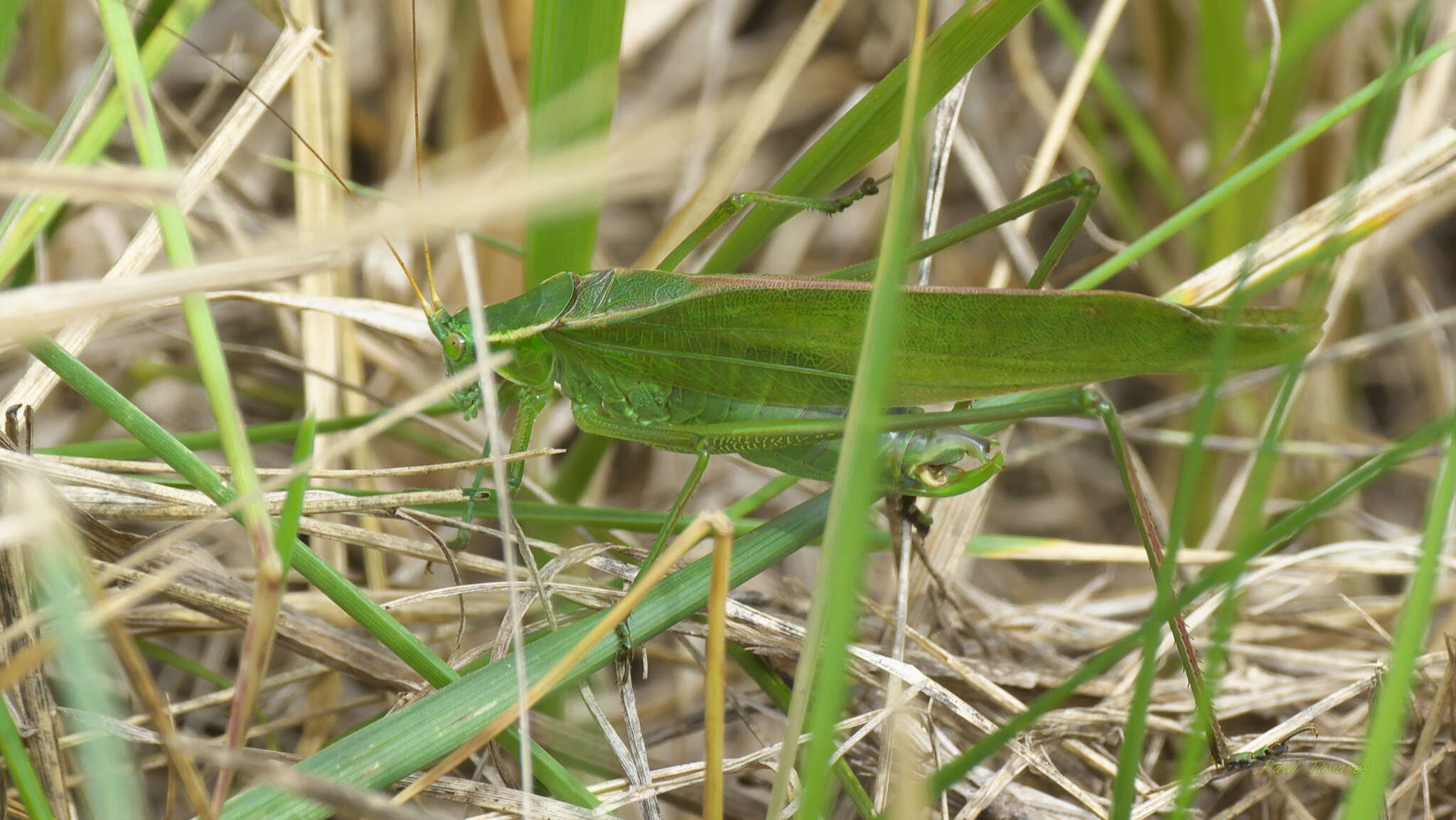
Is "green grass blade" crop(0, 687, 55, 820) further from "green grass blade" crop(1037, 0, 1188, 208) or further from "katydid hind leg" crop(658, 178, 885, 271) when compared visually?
"green grass blade" crop(1037, 0, 1188, 208)

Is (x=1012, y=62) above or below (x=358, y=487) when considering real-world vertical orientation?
above

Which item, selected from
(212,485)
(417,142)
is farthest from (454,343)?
(212,485)

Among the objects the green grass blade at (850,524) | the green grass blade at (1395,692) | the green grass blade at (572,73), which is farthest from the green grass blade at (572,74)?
the green grass blade at (1395,692)

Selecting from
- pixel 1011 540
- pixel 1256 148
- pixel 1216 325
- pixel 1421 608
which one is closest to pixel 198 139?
pixel 1011 540

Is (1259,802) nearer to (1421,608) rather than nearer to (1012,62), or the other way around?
(1421,608)

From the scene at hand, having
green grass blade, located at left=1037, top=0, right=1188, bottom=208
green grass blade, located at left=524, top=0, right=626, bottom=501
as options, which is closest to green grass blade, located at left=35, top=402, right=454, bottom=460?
green grass blade, located at left=524, top=0, right=626, bottom=501

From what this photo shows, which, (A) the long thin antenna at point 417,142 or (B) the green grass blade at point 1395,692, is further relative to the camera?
(A) the long thin antenna at point 417,142

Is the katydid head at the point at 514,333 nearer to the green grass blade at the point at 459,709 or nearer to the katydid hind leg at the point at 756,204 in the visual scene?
the katydid hind leg at the point at 756,204
